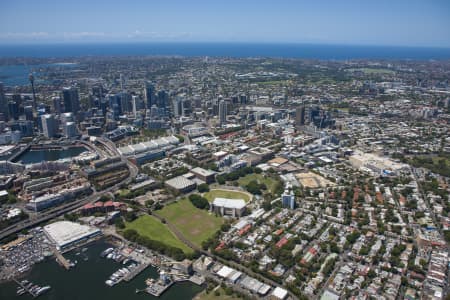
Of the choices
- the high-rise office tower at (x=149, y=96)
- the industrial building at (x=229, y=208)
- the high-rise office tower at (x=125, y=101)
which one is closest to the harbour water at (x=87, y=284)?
the industrial building at (x=229, y=208)

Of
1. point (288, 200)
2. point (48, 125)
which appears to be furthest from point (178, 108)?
point (288, 200)

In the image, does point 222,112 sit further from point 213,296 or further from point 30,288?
point 30,288

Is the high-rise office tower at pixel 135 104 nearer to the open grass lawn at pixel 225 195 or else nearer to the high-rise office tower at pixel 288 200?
the open grass lawn at pixel 225 195

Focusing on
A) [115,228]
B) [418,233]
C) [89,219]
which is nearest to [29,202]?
[89,219]

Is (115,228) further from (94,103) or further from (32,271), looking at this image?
(94,103)

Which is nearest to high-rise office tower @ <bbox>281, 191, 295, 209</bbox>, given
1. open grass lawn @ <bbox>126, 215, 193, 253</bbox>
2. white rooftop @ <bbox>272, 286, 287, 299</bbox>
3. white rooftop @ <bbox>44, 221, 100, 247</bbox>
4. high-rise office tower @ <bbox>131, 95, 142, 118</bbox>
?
open grass lawn @ <bbox>126, 215, 193, 253</bbox>

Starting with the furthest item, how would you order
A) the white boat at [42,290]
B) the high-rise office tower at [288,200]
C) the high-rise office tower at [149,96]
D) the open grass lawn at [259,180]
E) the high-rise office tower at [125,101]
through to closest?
the high-rise office tower at [149,96], the high-rise office tower at [125,101], the open grass lawn at [259,180], the high-rise office tower at [288,200], the white boat at [42,290]
